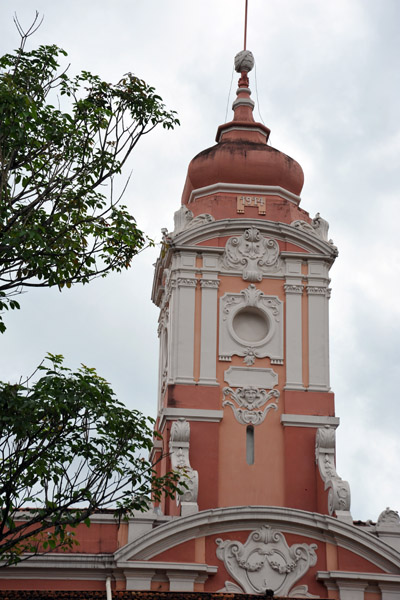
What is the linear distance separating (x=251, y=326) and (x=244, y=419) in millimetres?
2382

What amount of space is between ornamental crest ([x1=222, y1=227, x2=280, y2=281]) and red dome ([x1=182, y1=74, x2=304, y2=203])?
1.81 metres

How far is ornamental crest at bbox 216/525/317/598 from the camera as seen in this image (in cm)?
2264

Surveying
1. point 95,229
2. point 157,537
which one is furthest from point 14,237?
point 157,537

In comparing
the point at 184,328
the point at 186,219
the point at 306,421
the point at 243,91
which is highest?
the point at 243,91

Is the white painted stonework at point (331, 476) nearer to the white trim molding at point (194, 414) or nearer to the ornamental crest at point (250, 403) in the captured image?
the ornamental crest at point (250, 403)

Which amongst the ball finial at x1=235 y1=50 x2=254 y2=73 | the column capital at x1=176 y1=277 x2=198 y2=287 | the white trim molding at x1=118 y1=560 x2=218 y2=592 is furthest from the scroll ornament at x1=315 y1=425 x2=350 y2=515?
the ball finial at x1=235 y1=50 x2=254 y2=73

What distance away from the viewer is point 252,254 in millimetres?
26656

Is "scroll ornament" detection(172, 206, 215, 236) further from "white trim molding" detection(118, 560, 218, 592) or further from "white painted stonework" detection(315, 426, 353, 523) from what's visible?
"white trim molding" detection(118, 560, 218, 592)

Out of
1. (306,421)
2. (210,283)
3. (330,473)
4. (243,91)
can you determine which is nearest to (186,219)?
(210,283)

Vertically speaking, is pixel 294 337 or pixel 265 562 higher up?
pixel 294 337

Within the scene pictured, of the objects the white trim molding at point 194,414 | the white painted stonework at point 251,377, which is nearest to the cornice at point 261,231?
the white painted stonework at point 251,377

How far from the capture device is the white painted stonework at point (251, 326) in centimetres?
2603

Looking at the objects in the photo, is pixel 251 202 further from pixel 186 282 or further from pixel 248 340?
pixel 248 340

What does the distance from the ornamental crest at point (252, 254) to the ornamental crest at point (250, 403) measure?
2.78 metres
